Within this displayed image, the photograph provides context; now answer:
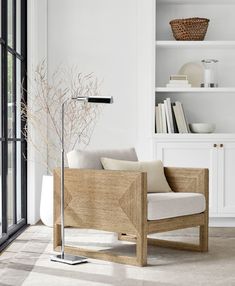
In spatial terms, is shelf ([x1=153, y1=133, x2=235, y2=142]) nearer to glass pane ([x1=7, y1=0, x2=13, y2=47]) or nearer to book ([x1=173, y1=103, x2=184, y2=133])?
book ([x1=173, y1=103, x2=184, y2=133])

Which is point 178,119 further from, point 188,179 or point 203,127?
point 188,179

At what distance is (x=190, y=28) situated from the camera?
5367mm

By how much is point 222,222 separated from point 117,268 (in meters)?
2.02

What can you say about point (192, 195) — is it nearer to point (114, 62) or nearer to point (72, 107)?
point (72, 107)

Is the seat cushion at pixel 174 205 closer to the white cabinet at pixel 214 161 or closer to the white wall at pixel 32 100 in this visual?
the white cabinet at pixel 214 161

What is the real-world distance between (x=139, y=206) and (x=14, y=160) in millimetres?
1620

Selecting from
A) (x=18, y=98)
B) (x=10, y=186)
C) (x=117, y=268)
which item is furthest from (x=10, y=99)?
(x=117, y=268)

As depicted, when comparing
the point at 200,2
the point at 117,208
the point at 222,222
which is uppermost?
the point at 200,2

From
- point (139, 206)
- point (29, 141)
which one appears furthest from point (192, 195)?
point (29, 141)

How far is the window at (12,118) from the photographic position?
442cm

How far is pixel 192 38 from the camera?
5.41 m

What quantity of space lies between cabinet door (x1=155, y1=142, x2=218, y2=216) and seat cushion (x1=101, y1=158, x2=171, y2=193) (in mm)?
915

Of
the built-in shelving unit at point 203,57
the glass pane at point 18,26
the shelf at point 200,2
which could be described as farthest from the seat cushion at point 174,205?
the shelf at point 200,2

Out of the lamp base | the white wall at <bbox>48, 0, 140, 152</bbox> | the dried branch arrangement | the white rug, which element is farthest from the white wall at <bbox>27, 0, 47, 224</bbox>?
the lamp base
